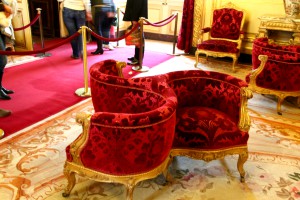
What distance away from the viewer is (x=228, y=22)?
5.67m

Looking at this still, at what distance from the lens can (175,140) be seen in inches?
92.0

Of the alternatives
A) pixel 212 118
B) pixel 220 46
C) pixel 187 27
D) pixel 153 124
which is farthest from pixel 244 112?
pixel 187 27

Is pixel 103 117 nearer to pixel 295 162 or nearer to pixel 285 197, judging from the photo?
pixel 285 197

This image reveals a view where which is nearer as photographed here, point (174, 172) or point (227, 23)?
point (174, 172)

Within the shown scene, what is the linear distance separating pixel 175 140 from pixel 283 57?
2003 millimetres

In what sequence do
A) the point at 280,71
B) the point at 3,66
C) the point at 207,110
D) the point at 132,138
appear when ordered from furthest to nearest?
the point at 280,71
the point at 3,66
the point at 207,110
the point at 132,138

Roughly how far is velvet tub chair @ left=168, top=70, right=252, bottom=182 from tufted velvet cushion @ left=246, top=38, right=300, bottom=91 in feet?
4.43

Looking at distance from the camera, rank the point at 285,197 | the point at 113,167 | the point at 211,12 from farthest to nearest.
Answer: the point at 211,12
the point at 285,197
the point at 113,167

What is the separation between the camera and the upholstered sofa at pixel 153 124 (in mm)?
1778

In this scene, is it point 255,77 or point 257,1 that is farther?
point 257,1

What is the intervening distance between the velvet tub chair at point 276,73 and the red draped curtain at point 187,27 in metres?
2.67

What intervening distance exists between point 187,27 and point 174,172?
4.44 metres

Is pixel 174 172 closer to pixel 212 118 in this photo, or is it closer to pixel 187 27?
pixel 212 118

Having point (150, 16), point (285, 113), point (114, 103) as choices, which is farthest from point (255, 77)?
point (150, 16)
